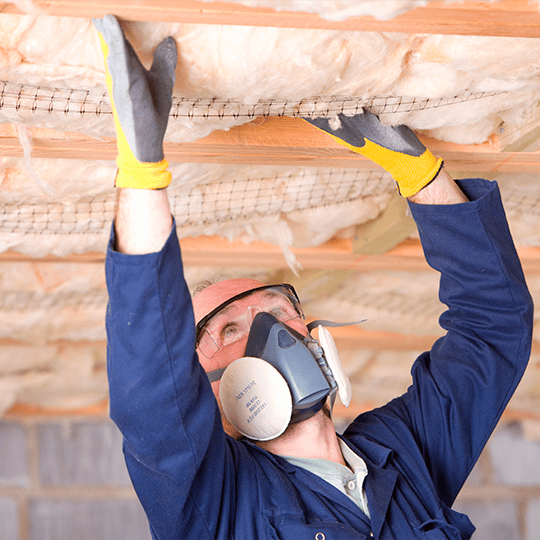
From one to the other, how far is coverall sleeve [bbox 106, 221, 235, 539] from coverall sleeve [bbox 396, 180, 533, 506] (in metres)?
0.69

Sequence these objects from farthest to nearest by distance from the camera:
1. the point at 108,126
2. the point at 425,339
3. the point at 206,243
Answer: the point at 425,339 → the point at 206,243 → the point at 108,126

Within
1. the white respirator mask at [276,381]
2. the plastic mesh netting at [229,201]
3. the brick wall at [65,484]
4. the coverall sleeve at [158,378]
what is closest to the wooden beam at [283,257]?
the plastic mesh netting at [229,201]

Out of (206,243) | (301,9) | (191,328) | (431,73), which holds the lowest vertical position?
(206,243)

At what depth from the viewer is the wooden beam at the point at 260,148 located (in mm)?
1464

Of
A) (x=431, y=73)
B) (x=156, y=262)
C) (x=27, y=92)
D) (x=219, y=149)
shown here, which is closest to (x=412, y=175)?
(x=431, y=73)

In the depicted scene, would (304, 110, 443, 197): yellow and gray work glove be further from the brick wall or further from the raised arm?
the brick wall

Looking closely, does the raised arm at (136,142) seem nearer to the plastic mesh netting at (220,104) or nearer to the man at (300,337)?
the man at (300,337)

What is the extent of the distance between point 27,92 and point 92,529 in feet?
9.86

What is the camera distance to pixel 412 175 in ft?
4.89

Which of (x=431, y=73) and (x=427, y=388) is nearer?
(x=431, y=73)

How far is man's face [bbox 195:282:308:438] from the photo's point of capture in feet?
5.11

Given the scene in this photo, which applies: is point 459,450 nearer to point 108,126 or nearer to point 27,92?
point 108,126

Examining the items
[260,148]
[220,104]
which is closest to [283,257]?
[260,148]

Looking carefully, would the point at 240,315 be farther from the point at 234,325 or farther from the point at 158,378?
the point at 158,378
